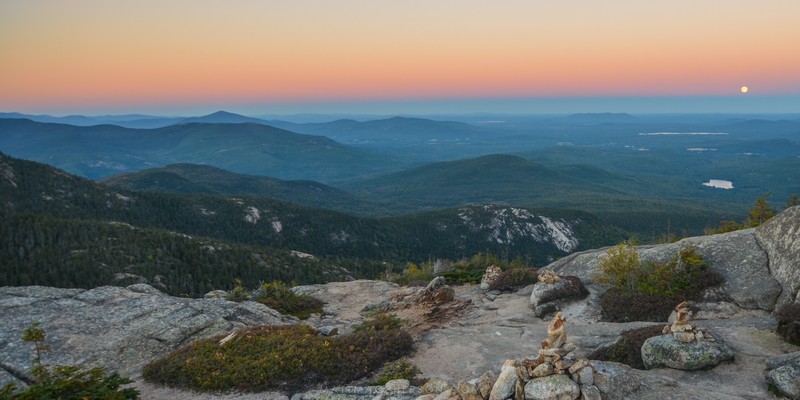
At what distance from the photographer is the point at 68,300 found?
27.9 m

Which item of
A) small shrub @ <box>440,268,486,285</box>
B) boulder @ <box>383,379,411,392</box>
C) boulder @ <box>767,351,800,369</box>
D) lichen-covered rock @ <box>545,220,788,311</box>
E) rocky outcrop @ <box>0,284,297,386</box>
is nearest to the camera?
boulder @ <box>767,351,800,369</box>

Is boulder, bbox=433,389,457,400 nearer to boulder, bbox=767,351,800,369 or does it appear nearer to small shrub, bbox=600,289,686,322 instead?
boulder, bbox=767,351,800,369

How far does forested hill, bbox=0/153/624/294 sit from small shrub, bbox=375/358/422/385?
55559 millimetres

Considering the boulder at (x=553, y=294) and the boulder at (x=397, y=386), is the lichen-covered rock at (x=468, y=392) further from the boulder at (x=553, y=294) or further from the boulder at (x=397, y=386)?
the boulder at (x=553, y=294)

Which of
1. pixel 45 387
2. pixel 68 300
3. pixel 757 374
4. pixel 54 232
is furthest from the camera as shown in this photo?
pixel 54 232

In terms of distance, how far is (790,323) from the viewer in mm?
17984

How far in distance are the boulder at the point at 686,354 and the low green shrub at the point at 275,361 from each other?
1109 cm

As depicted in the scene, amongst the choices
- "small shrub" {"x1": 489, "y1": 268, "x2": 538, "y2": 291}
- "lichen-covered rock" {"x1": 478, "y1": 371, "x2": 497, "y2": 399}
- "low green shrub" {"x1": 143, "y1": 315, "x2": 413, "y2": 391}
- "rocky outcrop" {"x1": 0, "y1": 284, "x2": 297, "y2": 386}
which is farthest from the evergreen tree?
"rocky outcrop" {"x1": 0, "y1": 284, "x2": 297, "y2": 386}

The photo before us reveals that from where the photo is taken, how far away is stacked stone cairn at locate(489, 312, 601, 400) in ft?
40.9

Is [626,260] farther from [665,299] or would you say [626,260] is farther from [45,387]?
[45,387]

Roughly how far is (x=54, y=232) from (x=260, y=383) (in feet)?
250

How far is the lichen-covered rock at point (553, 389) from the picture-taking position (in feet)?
40.5

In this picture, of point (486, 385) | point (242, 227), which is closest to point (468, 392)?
point (486, 385)

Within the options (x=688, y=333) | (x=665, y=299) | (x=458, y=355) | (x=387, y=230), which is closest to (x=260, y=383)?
(x=458, y=355)
